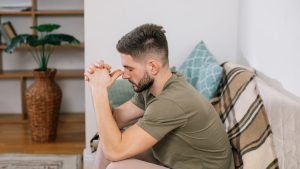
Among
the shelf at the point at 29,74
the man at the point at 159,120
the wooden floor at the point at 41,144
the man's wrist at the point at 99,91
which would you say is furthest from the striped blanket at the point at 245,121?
the shelf at the point at 29,74

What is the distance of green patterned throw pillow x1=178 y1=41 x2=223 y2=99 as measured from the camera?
2.46 m

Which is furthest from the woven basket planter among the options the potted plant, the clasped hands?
the clasped hands

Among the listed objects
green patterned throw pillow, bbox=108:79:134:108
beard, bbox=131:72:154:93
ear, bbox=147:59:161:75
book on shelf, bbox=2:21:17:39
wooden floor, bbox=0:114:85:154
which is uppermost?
book on shelf, bbox=2:21:17:39

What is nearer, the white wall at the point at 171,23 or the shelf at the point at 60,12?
A: the white wall at the point at 171,23

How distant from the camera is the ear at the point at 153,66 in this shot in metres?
1.72

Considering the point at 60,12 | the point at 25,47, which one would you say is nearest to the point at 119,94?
the point at 60,12

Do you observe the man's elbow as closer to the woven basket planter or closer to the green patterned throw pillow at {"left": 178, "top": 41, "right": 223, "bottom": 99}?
the green patterned throw pillow at {"left": 178, "top": 41, "right": 223, "bottom": 99}

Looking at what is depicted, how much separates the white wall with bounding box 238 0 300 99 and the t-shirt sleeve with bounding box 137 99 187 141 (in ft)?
1.80

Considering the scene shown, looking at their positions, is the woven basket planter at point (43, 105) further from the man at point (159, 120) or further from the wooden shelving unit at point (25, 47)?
the man at point (159, 120)

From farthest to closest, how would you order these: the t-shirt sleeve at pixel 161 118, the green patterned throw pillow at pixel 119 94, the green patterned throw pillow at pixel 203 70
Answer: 1. the green patterned throw pillow at pixel 119 94
2. the green patterned throw pillow at pixel 203 70
3. the t-shirt sleeve at pixel 161 118

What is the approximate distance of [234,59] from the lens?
3.03m

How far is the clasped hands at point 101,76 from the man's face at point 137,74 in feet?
0.34

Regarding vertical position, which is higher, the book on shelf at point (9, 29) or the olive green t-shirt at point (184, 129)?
the book on shelf at point (9, 29)

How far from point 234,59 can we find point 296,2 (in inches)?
47.1
